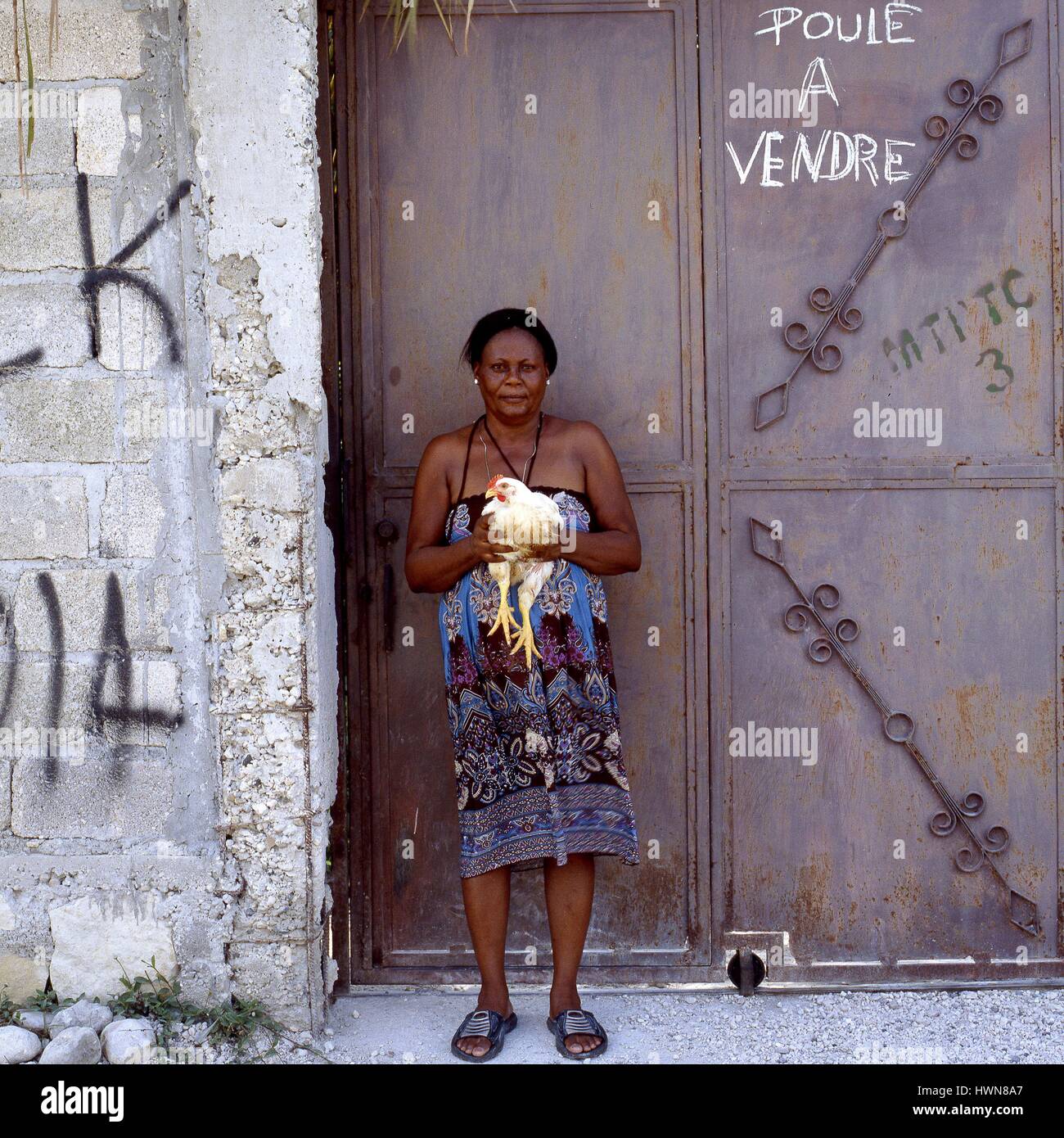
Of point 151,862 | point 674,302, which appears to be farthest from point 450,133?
point 151,862

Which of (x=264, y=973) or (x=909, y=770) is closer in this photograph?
(x=264, y=973)

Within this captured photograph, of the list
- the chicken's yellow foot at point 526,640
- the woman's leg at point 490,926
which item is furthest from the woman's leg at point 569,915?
the chicken's yellow foot at point 526,640

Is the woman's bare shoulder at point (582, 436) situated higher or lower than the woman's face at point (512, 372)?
lower

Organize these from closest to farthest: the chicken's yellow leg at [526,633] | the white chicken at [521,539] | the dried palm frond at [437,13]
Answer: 1. the white chicken at [521,539]
2. the chicken's yellow leg at [526,633]
3. the dried palm frond at [437,13]

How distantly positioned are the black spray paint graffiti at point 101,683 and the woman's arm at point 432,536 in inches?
29.9

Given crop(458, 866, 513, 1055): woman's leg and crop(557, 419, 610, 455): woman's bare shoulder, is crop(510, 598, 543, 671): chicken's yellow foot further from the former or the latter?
crop(458, 866, 513, 1055): woman's leg

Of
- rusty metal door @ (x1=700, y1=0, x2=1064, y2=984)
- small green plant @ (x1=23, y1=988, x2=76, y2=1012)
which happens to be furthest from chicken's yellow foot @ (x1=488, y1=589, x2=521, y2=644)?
small green plant @ (x1=23, y1=988, x2=76, y2=1012)

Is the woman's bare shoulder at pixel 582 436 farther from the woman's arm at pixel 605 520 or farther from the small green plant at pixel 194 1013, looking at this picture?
the small green plant at pixel 194 1013

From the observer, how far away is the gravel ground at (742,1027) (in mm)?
3000

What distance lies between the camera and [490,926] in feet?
9.89

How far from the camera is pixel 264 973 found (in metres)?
3.03

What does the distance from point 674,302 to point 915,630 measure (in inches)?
47.5

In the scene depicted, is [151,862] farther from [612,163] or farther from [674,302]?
[612,163]

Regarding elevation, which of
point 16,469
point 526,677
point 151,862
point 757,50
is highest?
point 757,50
